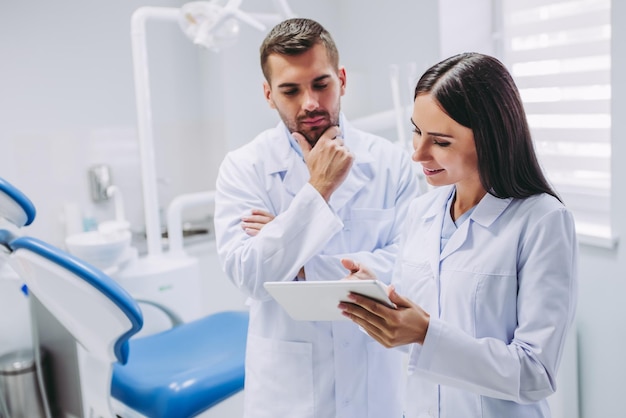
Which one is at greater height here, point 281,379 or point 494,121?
point 494,121

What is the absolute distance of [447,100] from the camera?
36.4 inches

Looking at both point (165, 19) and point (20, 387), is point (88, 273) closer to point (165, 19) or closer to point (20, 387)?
point (165, 19)

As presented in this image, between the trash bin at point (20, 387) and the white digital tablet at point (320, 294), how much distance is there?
1.78 meters

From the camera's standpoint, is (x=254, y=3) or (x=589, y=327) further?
(x=254, y=3)

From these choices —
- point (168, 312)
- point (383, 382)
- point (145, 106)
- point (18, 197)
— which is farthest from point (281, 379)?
point (145, 106)

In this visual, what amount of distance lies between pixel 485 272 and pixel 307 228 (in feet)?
1.27

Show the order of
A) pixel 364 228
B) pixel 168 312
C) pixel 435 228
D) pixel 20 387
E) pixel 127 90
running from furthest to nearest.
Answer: pixel 127 90 → pixel 20 387 → pixel 168 312 → pixel 364 228 → pixel 435 228

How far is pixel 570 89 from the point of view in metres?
2.05

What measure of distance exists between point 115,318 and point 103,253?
3.11ft

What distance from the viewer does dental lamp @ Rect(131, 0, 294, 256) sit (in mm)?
1890

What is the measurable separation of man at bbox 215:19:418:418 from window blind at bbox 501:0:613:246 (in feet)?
2.75

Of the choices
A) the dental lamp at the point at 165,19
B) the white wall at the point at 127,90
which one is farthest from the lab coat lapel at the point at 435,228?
the white wall at the point at 127,90

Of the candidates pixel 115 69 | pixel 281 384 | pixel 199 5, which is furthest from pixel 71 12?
pixel 281 384

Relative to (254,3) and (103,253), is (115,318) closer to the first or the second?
(103,253)
